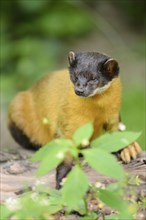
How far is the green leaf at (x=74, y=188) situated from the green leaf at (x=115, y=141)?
16cm

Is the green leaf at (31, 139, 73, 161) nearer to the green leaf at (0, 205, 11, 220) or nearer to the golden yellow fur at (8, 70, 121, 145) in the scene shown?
the green leaf at (0, 205, 11, 220)

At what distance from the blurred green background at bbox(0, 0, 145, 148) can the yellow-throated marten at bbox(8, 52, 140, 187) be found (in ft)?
8.94

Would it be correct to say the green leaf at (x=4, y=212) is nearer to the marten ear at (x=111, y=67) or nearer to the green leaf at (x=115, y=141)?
the green leaf at (x=115, y=141)

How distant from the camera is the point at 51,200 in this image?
3.90 m

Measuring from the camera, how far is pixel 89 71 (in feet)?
16.0

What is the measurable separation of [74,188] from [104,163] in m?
0.18

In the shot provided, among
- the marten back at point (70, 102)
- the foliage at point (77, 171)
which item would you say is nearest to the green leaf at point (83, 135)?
the foliage at point (77, 171)

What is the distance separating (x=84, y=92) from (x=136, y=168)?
701mm

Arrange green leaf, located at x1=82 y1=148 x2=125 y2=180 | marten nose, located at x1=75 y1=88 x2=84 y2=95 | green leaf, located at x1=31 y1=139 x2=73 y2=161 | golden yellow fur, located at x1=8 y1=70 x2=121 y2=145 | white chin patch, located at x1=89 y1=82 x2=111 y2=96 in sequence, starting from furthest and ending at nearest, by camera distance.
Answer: golden yellow fur, located at x1=8 y1=70 x2=121 y2=145 → white chin patch, located at x1=89 y1=82 x2=111 y2=96 → marten nose, located at x1=75 y1=88 x2=84 y2=95 → green leaf, located at x1=31 y1=139 x2=73 y2=161 → green leaf, located at x1=82 y1=148 x2=125 y2=180

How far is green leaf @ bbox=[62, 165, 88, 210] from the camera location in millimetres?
3461

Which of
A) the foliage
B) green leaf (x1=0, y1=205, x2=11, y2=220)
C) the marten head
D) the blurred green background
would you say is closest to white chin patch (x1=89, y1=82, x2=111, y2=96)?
the marten head

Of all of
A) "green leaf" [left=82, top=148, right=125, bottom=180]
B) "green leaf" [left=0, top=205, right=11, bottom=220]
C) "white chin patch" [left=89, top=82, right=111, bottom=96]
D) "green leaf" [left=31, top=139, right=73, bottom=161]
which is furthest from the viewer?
"white chin patch" [left=89, top=82, right=111, bottom=96]

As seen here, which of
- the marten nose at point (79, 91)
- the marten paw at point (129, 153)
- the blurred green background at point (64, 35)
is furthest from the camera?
the blurred green background at point (64, 35)

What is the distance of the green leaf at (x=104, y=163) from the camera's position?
344 cm
